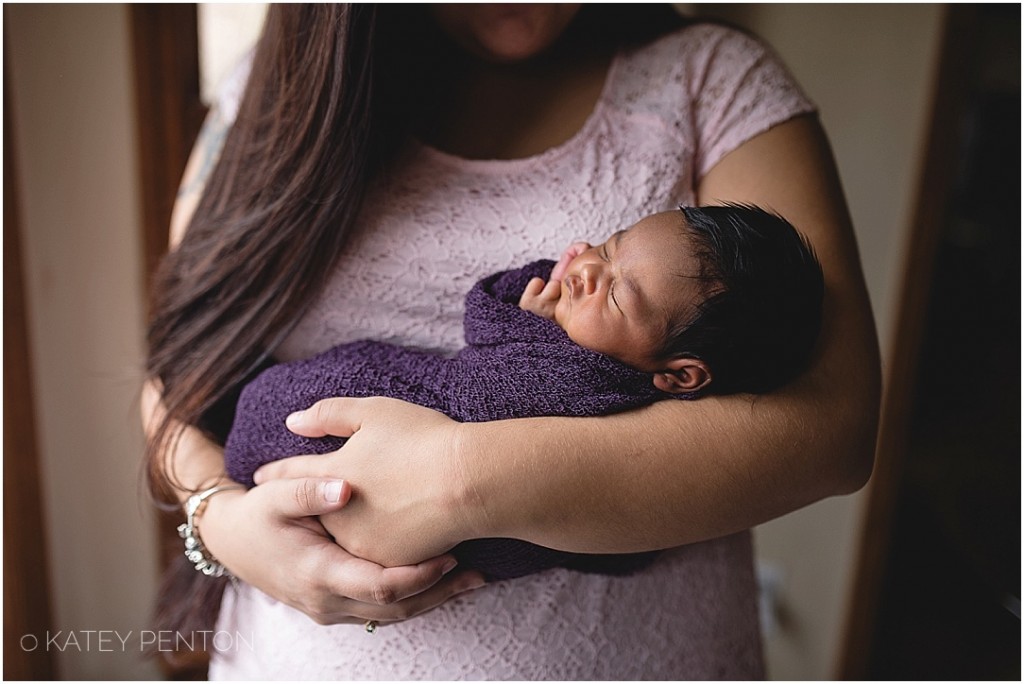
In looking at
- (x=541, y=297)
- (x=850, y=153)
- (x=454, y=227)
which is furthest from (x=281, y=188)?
(x=850, y=153)

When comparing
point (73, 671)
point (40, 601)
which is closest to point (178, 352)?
point (40, 601)

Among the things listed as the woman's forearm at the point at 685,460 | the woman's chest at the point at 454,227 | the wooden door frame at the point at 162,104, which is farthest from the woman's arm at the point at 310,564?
the wooden door frame at the point at 162,104

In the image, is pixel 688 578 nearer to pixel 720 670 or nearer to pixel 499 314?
pixel 720 670

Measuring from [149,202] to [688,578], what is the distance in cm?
139

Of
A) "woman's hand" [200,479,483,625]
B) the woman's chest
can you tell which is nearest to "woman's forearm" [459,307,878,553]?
"woman's hand" [200,479,483,625]

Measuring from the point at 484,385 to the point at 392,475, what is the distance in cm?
13

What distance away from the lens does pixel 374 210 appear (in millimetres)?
974

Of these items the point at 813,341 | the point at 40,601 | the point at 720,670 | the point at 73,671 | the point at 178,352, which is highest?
the point at 813,341

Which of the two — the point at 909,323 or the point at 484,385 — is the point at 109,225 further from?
the point at 909,323

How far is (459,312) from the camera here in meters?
0.96

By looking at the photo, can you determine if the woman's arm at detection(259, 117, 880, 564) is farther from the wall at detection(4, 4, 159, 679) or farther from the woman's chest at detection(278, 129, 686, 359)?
the wall at detection(4, 4, 159, 679)

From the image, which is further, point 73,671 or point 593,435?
point 73,671

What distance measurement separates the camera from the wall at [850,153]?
187cm

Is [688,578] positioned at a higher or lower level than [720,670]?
higher
